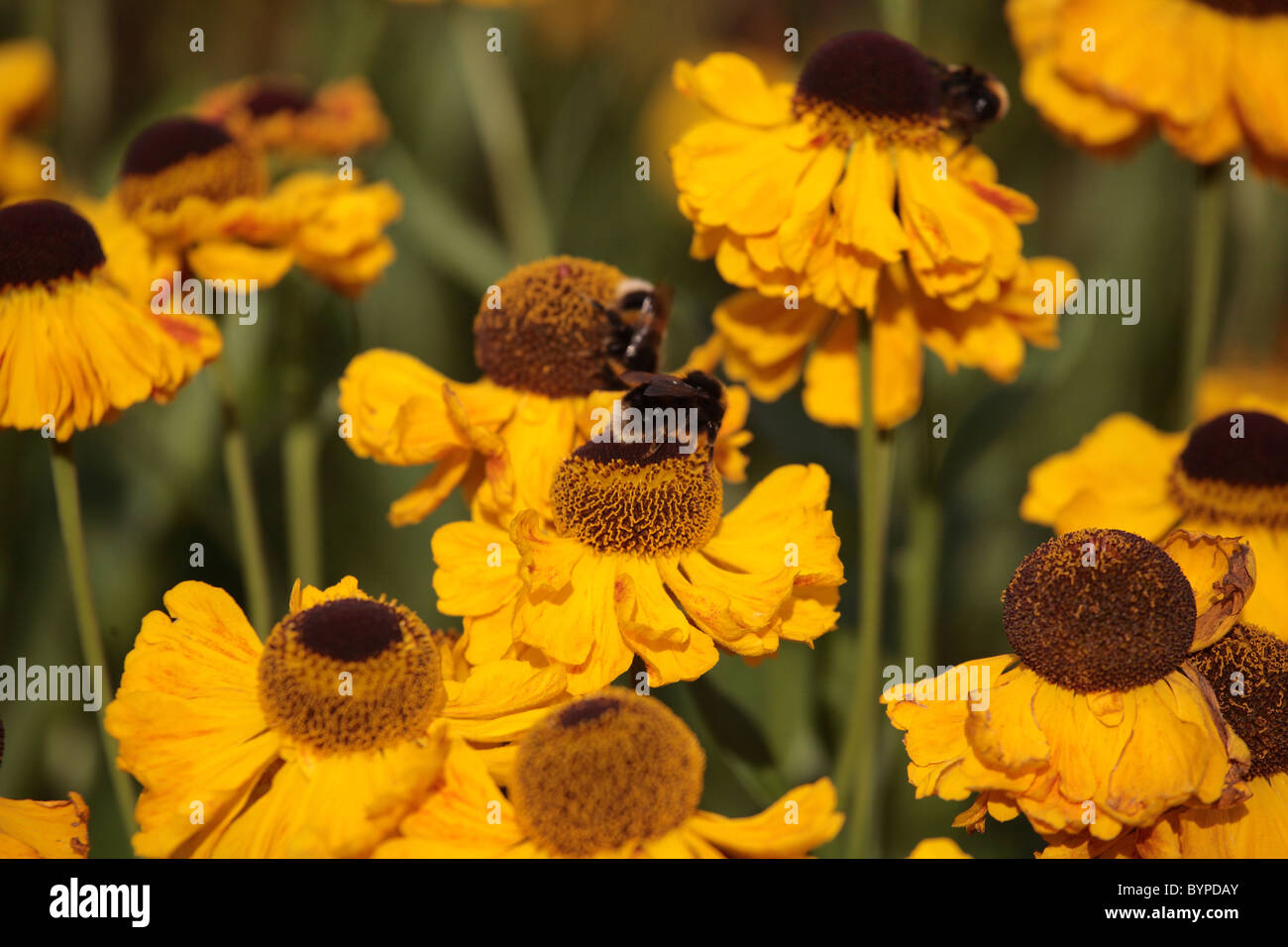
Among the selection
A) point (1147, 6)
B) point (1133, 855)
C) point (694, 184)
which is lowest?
point (1133, 855)

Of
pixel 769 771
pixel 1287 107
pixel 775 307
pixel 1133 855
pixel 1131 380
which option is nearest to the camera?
pixel 1133 855

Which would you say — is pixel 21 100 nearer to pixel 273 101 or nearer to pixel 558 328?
pixel 273 101

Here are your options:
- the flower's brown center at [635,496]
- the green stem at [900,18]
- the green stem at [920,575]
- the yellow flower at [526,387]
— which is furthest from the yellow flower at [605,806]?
the green stem at [900,18]

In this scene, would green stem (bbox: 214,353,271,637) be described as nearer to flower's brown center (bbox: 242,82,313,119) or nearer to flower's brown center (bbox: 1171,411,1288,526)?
flower's brown center (bbox: 242,82,313,119)

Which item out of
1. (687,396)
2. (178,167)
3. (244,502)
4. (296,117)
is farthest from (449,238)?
(687,396)

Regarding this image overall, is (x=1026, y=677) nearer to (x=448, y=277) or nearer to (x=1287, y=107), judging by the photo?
(x=1287, y=107)

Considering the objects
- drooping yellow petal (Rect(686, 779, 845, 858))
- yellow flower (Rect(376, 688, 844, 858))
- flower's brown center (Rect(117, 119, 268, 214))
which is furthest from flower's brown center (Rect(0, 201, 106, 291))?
drooping yellow petal (Rect(686, 779, 845, 858))

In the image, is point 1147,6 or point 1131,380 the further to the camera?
point 1131,380
